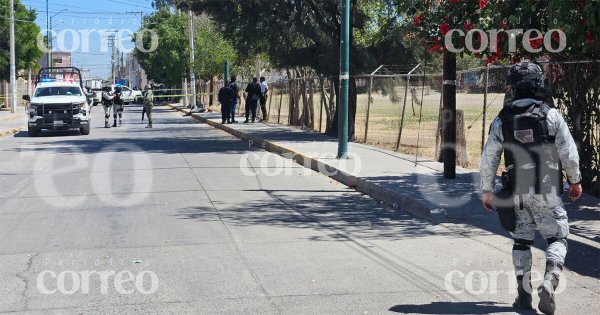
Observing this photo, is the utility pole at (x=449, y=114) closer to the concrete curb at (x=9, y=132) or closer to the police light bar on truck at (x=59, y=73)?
the concrete curb at (x=9, y=132)

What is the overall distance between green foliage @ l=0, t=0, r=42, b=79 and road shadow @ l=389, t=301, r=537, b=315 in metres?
50.2

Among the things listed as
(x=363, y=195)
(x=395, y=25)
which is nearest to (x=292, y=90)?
(x=395, y=25)

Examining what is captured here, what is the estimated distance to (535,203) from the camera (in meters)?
5.92

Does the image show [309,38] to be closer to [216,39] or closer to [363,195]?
[363,195]

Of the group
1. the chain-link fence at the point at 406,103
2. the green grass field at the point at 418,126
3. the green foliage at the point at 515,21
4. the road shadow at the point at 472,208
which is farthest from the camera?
the green grass field at the point at 418,126

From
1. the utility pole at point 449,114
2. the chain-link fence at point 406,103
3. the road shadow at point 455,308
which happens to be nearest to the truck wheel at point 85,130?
the chain-link fence at point 406,103

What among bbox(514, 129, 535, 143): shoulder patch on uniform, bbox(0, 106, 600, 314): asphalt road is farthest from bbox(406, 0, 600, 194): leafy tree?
bbox(514, 129, 535, 143): shoulder patch on uniform

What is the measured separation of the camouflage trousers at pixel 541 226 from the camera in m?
5.87

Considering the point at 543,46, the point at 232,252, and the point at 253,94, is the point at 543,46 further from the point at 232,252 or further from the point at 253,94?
the point at 253,94

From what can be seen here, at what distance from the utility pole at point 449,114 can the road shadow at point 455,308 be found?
6835 millimetres

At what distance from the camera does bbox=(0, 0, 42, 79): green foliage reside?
53.7 m

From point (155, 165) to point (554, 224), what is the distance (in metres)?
12.3

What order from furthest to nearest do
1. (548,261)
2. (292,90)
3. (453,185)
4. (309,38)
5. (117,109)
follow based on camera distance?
(117,109)
(292,90)
(309,38)
(453,185)
(548,261)

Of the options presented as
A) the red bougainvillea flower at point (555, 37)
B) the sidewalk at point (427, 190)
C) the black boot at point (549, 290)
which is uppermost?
the red bougainvillea flower at point (555, 37)
